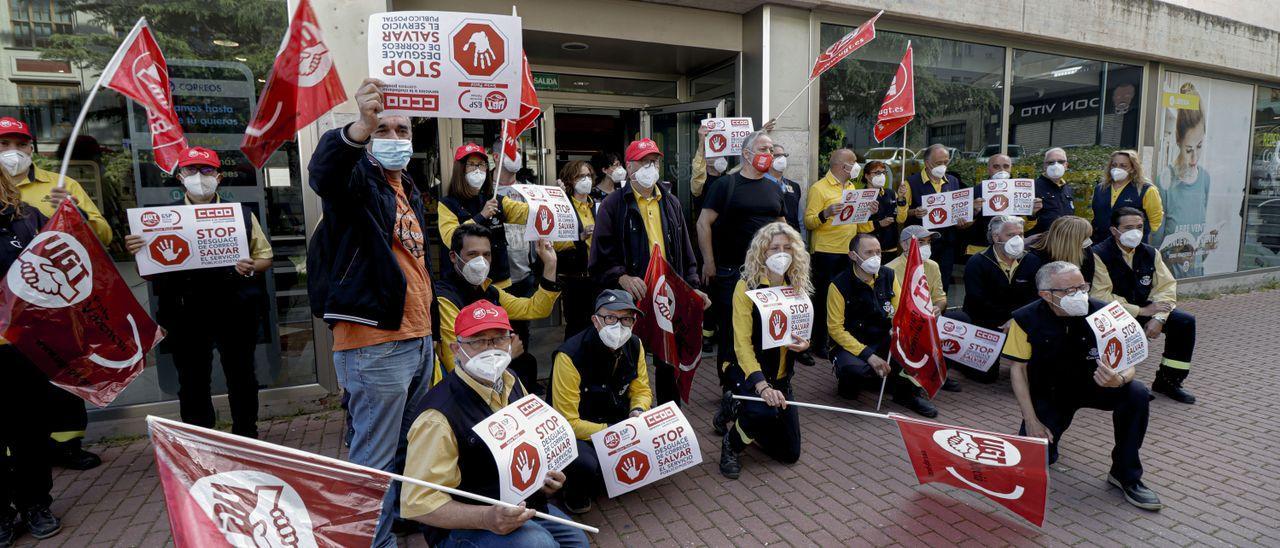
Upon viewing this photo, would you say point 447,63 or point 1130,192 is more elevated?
point 447,63

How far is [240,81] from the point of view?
5602 millimetres

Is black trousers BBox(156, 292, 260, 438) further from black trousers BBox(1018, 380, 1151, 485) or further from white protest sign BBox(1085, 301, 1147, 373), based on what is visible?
white protest sign BBox(1085, 301, 1147, 373)

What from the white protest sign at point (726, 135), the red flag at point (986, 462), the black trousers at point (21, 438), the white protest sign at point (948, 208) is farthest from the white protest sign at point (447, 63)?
the white protest sign at point (948, 208)

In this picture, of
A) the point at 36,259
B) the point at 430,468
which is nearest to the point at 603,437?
the point at 430,468

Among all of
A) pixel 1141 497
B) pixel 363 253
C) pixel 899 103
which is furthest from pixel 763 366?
pixel 899 103

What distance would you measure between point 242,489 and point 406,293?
1.11m

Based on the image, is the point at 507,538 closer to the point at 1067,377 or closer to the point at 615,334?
the point at 615,334

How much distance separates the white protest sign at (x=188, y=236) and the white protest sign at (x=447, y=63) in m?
2.01

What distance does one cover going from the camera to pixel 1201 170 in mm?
11664

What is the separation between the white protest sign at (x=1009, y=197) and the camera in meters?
7.11

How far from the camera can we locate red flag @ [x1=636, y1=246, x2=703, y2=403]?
490 cm

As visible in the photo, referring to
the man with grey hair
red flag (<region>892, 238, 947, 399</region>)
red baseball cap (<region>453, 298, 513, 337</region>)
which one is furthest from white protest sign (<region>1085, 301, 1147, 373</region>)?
red baseball cap (<region>453, 298, 513, 337</region>)

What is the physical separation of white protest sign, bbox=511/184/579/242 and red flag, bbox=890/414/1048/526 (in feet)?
8.83

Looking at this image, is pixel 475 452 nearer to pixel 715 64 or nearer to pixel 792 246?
pixel 792 246
